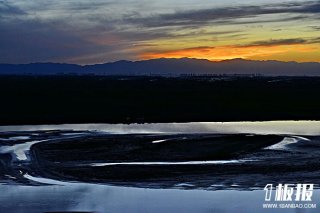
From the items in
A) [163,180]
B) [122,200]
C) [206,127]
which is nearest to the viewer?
[122,200]

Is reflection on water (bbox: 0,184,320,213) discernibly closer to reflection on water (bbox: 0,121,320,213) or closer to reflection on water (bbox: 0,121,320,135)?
reflection on water (bbox: 0,121,320,213)

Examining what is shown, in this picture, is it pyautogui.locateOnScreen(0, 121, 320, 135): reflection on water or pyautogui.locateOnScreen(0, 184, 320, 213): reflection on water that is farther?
pyautogui.locateOnScreen(0, 121, 320, 135): reflection on water

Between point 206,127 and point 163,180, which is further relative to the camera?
point 206,127

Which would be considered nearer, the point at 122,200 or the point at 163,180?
the point at 122,200

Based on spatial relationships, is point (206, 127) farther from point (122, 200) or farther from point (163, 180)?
point (122, 200)

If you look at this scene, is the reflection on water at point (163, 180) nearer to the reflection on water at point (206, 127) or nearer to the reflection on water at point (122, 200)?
the reflection on water at point (122, 200)

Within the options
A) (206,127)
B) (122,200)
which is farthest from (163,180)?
(206,127)

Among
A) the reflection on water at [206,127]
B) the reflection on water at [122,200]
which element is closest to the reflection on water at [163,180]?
the reflection on water at [122,200]

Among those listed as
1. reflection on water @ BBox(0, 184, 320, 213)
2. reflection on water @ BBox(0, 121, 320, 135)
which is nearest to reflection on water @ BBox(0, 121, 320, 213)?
reflection on water @ BBox(0, 184, 320, 213)

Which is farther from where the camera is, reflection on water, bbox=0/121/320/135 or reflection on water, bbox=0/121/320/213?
reflection on water, bbox=0/121/320/135

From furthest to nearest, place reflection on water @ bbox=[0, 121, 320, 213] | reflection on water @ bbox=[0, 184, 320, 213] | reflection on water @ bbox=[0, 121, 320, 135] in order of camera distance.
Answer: reflection on water @ bbox=[0, 121, 320, 135] → reflection on water @ bbox=[0, 121, 320, 213] → reflection on water @ bbox=[0, 184, 320, 213]

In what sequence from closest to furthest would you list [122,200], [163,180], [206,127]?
[122,200] < [163,180] < [206,127]

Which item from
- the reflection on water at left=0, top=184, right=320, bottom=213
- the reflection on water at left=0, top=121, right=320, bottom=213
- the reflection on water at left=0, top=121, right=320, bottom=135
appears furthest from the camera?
the reflection on water at left=0, top=121, right=320, bottom=135

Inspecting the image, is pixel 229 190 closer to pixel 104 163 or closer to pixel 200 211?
pixel 200 211
